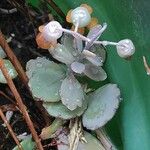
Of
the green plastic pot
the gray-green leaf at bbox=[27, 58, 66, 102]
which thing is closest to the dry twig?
the gray-green leaf at bbox=[27, 58, 66, 102]

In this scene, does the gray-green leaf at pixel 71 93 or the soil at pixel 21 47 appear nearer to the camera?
the gray-green leaf at pixel 71 93

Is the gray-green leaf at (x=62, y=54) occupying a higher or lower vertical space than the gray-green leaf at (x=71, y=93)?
higher

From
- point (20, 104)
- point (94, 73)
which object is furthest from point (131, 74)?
point (20, 104)

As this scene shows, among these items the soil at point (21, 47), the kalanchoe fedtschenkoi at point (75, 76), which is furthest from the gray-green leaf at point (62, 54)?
the soil at point (21, 47)

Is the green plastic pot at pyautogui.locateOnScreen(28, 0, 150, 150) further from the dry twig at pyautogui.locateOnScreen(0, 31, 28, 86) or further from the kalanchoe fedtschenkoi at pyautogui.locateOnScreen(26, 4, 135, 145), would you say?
the dry twig at pyautogui.locateOnScreen(0, 31, 28, 86)

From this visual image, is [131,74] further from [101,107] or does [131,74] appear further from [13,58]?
[13,58]

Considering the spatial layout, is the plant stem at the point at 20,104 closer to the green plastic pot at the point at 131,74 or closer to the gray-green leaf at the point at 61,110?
the gray-green leaf at the point at 61,110
